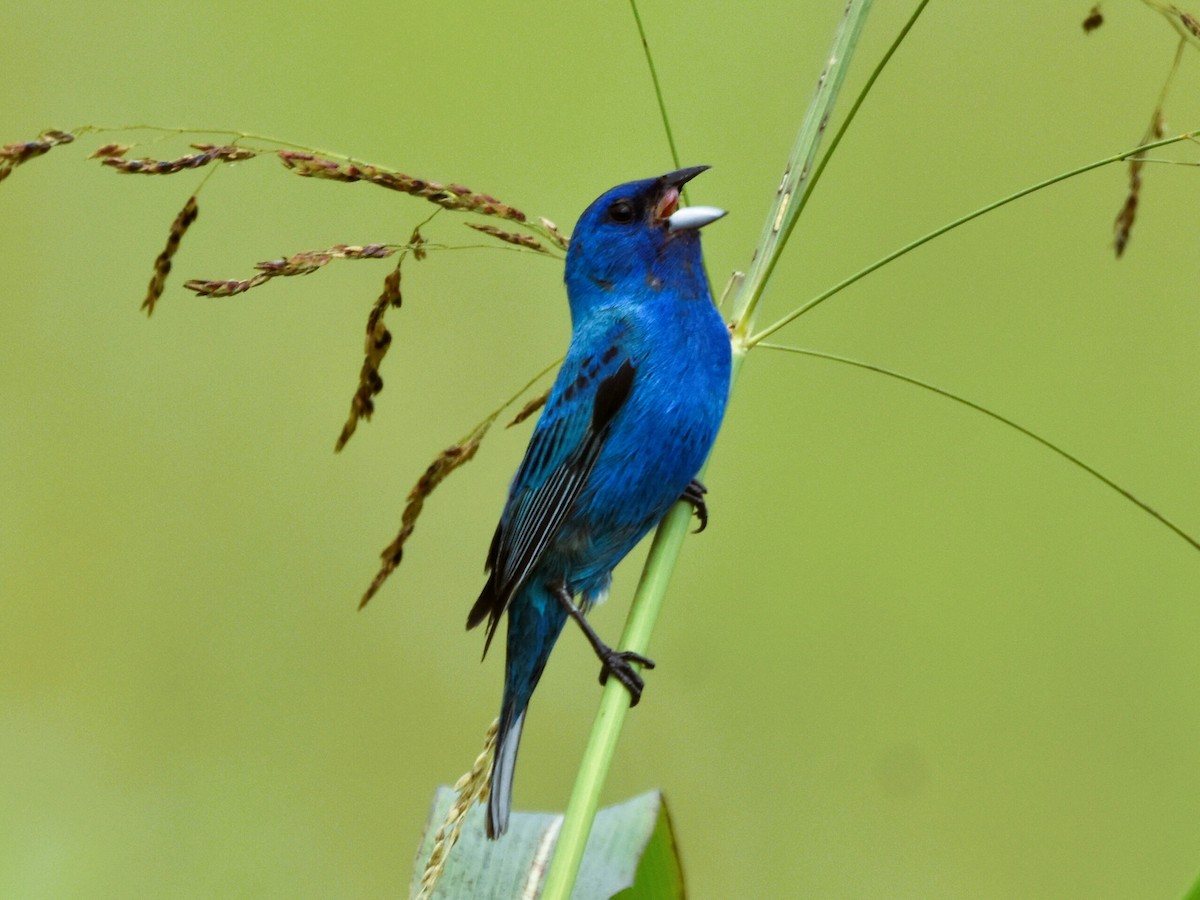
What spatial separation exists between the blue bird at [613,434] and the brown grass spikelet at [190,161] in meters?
0.81

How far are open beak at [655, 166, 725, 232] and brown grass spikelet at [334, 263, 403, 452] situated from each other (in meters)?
0.52

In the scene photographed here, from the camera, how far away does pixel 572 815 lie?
1.26 m

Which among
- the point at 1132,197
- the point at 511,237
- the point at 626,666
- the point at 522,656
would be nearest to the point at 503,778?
the point at 522,656

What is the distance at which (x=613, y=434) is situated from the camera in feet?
7.02

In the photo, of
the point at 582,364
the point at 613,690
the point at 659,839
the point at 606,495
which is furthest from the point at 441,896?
the point at 582,364

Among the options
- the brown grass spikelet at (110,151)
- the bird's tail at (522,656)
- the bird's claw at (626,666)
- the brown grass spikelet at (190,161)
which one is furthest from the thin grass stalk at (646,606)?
the brown grass spikelet at (110,151)

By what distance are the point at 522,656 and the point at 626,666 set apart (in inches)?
20.0

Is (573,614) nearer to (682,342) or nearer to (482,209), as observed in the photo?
(682,342)

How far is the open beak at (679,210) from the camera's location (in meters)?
2.03

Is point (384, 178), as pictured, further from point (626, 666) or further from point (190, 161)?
point (626, 666)

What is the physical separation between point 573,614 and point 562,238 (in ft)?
2.36

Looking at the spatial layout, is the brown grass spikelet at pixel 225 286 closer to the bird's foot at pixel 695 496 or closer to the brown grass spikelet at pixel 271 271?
the brown grass spikelet at pixel 271 271

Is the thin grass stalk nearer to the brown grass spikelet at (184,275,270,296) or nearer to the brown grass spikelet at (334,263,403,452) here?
the brown grass spikelet at (334,263,403,452)

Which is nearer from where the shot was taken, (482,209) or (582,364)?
(482,209)
